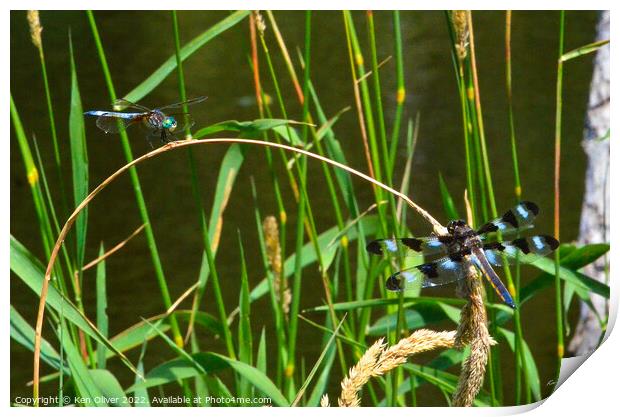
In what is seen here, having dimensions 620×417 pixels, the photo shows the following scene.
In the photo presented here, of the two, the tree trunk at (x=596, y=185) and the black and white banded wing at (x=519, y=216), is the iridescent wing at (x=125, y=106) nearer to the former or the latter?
the black and white banded wing at (x=519, y=216)

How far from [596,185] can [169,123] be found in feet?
3.80

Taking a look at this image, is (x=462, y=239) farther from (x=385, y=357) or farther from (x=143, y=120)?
(x=143, y=120)

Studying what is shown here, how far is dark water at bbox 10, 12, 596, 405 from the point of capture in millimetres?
1678

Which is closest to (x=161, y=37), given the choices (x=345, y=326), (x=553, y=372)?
(x=345, y=326)

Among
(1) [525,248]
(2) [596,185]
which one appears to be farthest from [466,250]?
(2) [596,185]

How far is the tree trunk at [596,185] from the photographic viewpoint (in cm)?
190

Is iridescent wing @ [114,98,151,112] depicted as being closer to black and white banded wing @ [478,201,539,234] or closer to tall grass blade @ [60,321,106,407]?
tall grass blade @ [60,321,106,407]

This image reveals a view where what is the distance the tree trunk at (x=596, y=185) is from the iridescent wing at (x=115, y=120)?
1047mm

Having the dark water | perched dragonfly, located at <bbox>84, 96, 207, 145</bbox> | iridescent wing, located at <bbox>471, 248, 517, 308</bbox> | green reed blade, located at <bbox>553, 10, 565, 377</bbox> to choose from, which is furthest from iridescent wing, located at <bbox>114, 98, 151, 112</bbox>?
green reed blade, located at <bbox>553, 10, 565, 377</bbox>

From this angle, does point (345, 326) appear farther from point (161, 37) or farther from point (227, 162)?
point (161, 37)

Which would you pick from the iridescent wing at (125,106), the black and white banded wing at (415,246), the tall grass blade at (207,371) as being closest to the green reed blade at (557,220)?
the black and white banded wing at (415,246)

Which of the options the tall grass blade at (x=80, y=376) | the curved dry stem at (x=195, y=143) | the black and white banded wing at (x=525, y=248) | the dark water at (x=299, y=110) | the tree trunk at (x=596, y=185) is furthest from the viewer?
the tree trunk at (x=596, y=185)

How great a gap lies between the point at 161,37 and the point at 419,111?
2.01ft

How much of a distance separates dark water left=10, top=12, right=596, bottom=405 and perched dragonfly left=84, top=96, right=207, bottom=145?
24 centimetres
